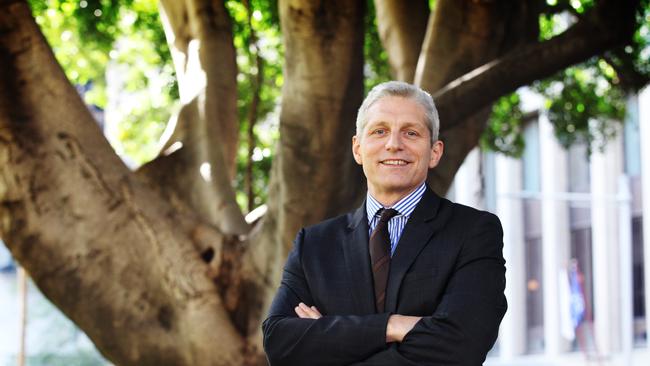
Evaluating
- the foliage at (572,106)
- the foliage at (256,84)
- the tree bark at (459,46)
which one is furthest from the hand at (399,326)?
the foliage at (572,106)

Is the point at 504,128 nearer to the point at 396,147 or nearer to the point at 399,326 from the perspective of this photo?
the point at 396,147

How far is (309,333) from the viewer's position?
12.4 feet

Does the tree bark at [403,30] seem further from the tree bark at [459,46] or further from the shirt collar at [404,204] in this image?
the shirt collar at [404,204]

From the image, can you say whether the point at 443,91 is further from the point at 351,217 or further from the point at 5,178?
the point at 351,217

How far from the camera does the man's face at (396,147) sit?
12.5 feet

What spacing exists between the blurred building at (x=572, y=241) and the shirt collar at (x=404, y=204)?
1843 cm

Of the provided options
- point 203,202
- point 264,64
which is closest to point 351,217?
Answer: point 203,202

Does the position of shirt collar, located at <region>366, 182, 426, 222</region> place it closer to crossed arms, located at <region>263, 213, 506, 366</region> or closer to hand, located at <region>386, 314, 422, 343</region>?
crossed arms, located at <region>263, 213, 506, 366</region>

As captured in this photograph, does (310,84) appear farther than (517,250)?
No

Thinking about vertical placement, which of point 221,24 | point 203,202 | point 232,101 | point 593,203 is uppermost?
point 221,24

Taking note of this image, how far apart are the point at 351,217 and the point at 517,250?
28.5m

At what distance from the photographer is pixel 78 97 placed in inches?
317

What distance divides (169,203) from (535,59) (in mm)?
2744

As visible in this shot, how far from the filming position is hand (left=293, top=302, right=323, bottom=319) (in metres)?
3.86
